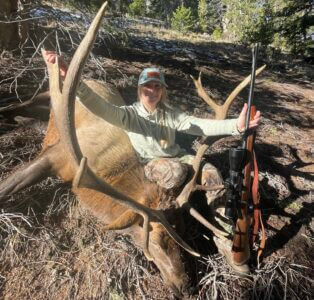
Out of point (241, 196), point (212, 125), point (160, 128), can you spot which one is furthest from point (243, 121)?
point (160, 128)

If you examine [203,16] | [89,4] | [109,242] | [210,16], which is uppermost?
[89,4]

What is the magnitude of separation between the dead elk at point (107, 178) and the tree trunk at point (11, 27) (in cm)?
257

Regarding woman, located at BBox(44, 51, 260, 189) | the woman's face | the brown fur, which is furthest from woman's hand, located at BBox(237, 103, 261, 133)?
the brown fur

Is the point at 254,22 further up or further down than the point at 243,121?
further down

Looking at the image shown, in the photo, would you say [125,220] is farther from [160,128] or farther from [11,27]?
[11,27]

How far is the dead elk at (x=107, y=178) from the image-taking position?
7.25 ft

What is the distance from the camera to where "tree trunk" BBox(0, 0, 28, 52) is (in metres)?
5.11

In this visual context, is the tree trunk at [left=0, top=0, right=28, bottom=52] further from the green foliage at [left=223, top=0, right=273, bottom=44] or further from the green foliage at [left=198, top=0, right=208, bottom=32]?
the green foliage at [left=198, top=0, right=208, bottom=32]

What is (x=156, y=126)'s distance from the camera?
10.7 ft

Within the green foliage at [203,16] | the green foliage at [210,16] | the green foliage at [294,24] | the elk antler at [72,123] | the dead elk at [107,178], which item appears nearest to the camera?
the elk antler at [72,123]

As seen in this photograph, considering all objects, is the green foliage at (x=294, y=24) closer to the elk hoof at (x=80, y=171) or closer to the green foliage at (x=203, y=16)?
the elk hoof at (x=80, y=171)

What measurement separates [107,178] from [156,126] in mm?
713

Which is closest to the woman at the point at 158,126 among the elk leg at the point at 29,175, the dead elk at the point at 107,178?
the dead elk at the point at 107,178

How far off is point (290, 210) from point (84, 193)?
86.7 inches
